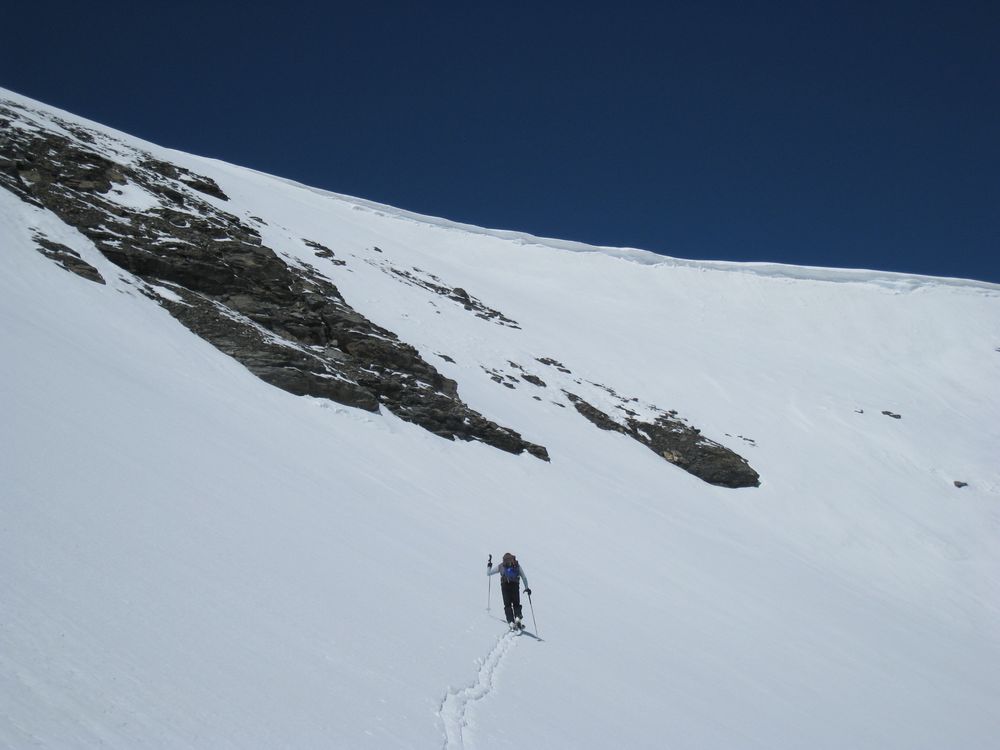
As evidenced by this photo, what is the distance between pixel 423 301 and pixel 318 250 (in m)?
5.08

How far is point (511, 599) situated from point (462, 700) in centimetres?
326

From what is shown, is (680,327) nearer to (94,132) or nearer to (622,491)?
(622,491)

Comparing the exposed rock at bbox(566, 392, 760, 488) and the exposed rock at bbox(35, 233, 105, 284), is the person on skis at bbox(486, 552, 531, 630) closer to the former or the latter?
the exposed rock at bbox(35, 233, 105, 284)

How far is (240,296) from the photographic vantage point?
1895 cm

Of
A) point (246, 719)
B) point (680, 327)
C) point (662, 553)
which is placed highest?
point (680, 327)

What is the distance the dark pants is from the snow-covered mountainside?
212mm

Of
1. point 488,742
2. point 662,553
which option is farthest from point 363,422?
point 488,742

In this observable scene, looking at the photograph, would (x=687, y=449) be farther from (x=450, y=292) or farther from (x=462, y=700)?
(x=462, y=700)

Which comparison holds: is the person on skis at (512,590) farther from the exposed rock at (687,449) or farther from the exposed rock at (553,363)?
the exposed rock at (553,363)

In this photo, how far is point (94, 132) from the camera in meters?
27.5

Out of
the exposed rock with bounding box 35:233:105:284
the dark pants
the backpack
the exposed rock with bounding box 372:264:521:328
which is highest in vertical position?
the exposed rock with bounding box 372:264:521:328

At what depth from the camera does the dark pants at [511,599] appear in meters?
8.23

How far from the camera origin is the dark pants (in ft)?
27.0

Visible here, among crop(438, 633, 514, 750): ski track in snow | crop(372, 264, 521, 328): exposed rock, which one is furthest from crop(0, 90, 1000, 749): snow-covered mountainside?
crop(372, 264, 521, 328): exposed rock
